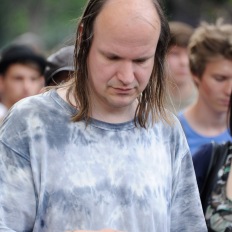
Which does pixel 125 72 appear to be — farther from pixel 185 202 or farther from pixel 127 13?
pixel 185 202

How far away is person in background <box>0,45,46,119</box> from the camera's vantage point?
782 centimetres

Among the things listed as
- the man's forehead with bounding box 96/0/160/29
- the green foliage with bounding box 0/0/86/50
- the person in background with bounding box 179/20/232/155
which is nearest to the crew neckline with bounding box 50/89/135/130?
the man's forehead with bounding box 96/0/160/29

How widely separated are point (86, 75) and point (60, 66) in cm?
156

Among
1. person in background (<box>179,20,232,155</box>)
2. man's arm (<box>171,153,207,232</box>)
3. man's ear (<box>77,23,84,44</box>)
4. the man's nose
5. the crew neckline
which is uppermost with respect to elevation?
man's ear (<box>77,23,84,44</box>)

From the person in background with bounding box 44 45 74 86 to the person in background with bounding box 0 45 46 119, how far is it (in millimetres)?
2371

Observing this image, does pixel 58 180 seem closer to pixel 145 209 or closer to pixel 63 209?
pixel 63 209

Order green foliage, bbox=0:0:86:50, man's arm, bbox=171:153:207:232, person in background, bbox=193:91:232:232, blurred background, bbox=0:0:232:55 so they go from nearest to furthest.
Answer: man's arm, bbox=171:153:207:232 < person in background, bbox=193:91:232:232 < blurred background, bbox=0:0:232:55 < green foliage, bbox=0:0:86:50

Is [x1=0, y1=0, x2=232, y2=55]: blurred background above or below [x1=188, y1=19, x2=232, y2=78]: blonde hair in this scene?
below

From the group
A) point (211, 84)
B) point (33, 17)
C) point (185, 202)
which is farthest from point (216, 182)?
point (33, 17)

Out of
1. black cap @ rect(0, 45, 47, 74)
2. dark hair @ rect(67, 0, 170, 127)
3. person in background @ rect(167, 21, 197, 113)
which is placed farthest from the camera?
person in background @ rect(167, 21, 197, 113)

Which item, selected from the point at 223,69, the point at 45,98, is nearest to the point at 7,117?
the point at 45,98

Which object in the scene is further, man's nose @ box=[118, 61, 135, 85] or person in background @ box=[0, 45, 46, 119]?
person in background @ box=[0, 45, 46, 119]

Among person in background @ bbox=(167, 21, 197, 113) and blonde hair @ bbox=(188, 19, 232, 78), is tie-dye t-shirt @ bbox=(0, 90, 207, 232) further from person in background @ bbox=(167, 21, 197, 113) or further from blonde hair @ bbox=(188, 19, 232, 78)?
person in background @ bbox=(167, 21, 197, 113)

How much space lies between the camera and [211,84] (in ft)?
21.7
